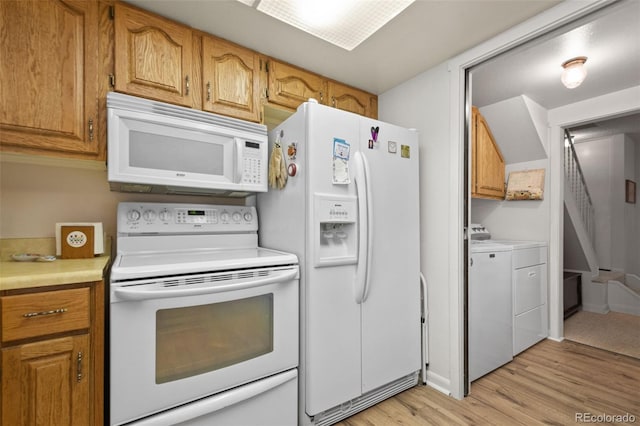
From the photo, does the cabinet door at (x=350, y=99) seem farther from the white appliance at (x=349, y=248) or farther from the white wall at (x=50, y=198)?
the white wall at (x=50, y=198)

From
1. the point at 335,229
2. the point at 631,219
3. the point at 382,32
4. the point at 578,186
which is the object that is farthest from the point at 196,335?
the point at 631,219

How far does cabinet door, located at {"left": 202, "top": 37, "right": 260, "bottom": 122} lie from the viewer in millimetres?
1679

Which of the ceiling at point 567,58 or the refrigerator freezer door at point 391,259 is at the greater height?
the ceiling at point 567,58

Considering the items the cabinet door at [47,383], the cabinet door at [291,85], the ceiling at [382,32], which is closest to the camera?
the cabinet door at [47,383]

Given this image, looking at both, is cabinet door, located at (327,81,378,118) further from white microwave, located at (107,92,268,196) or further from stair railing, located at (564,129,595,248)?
stair railing, located at (564,129,595,248)

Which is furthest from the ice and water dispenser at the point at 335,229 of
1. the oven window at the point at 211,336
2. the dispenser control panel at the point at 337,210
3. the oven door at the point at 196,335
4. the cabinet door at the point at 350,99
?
the cabinet door at the point at 350,99

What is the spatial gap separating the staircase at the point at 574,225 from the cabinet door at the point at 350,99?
290 cm

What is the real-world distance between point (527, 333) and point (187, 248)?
285 cm

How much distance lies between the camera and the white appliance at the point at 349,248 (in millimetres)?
1543

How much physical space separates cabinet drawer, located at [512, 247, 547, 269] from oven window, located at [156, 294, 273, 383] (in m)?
2.13

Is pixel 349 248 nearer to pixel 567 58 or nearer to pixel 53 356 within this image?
pixel 53 356

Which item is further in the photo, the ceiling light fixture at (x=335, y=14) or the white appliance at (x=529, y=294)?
the white appliance at (x=529, y=294)

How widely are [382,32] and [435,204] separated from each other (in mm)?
1138

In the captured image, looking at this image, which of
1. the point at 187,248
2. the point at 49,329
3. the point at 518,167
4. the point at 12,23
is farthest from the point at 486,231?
the point at 12,23
